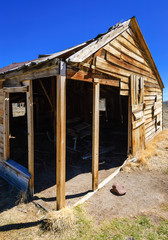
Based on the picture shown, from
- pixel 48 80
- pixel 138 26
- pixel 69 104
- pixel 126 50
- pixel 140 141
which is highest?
pixel 138 26

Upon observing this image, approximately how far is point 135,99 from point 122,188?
11.9 ft

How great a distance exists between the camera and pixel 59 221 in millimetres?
2932

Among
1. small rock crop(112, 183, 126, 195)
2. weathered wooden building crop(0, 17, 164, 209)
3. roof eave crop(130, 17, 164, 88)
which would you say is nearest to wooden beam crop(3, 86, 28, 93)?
weathered wooden building crop(0, 17, 164, 209)

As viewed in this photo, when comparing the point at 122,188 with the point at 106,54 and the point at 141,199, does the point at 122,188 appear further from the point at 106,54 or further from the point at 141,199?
the point at 106,54

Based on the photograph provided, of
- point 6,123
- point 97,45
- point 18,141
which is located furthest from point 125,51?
point 18,141

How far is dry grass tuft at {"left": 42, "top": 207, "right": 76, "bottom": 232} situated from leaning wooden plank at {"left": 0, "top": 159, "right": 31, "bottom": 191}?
4.60 ft

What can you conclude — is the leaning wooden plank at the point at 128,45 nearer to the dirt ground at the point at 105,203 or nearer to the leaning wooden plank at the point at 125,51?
the leaning wooden plank at the point at 125,51

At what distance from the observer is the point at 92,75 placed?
412 centimetres

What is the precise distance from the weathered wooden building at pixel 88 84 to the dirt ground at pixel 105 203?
0.49 m

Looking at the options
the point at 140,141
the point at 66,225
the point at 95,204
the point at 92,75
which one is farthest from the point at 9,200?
the point at 140,141

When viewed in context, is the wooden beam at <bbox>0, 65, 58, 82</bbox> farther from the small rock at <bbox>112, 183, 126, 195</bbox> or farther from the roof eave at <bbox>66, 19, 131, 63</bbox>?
the small rock at <bbox>112, 183, 126, 195</bbox>

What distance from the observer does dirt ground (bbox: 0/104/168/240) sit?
10.1 ft

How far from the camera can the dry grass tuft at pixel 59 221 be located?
2.86 m

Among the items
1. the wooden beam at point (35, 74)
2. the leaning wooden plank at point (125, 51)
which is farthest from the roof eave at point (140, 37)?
the wooden beam at point (35, 74)
